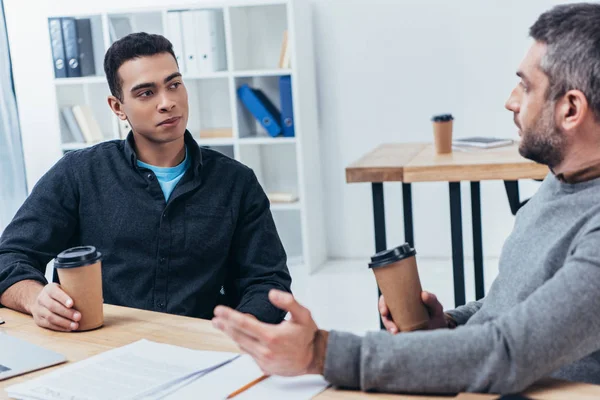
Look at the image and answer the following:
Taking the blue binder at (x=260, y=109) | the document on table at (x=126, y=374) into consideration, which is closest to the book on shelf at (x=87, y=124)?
the blue binder at (x=260, y=109)

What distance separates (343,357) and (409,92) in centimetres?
350

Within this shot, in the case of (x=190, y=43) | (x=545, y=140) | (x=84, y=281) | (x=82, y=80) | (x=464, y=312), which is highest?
(x=190, y=43)

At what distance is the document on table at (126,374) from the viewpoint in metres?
1.12

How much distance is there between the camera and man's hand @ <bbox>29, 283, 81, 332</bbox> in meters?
1.43

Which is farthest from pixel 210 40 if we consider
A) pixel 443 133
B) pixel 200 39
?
pixel 443 133

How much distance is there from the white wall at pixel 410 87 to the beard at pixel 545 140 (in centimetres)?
314

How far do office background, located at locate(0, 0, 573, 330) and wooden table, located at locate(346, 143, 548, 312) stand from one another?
1.03 meters

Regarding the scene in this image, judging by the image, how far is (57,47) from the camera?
4555 millimetres

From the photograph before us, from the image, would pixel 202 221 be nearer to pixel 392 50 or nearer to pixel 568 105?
pixel 568 105

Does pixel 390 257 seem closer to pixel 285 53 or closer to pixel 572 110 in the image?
pixel 572 110

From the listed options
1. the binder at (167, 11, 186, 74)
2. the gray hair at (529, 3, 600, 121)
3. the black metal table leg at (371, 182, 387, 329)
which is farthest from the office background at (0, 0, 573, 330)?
the gray hair at (529, 3, 600, 121)

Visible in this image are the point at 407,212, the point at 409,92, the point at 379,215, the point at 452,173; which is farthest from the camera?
the point at 409,92

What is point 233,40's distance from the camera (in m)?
4.38

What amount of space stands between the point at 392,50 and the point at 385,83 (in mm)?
182
